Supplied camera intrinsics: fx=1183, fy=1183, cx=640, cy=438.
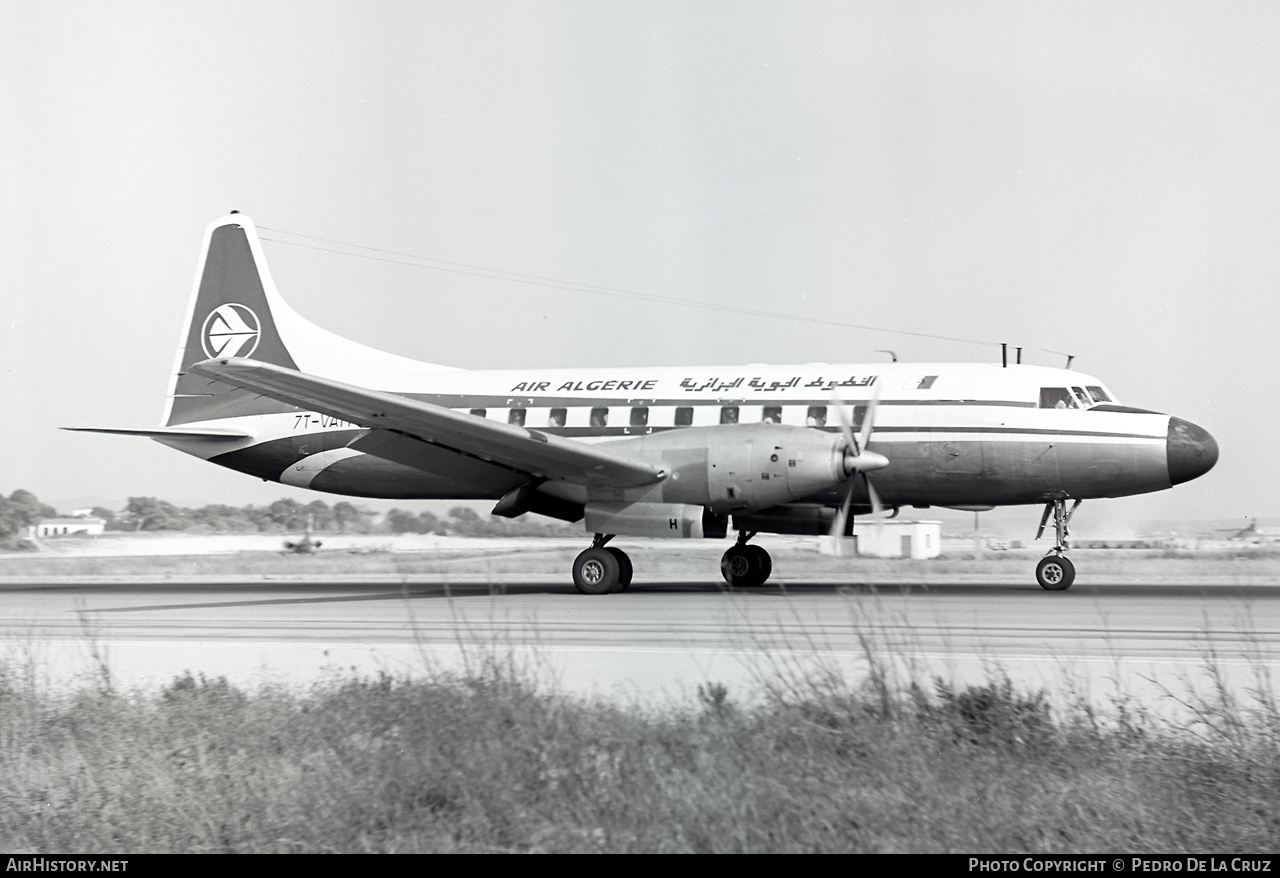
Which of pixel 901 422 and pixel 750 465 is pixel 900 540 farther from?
pixel 750 465

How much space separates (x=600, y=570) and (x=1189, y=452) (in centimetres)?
897

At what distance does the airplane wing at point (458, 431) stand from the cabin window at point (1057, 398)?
5.99 m

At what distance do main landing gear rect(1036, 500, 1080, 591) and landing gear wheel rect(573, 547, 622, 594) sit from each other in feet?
21.5

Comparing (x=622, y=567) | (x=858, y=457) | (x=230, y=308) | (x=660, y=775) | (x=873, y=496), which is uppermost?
(x=230, y=308)

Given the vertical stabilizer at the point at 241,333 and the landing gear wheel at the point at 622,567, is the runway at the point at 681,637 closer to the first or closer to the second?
the landing gear wheel at the point at 622,567

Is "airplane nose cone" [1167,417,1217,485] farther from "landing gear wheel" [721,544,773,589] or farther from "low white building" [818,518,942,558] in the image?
"low white building" [818,518,942,558]

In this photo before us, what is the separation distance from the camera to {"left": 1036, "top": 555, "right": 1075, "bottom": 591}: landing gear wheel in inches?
719

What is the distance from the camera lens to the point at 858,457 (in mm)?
17219

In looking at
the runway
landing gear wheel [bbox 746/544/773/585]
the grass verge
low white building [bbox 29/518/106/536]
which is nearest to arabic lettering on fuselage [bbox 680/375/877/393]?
landing gear wheel [bbox 746/544/773/585]

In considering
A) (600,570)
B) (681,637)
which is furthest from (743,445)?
(681,637)

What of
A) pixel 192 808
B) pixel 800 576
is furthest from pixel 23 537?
pixel 192 808
